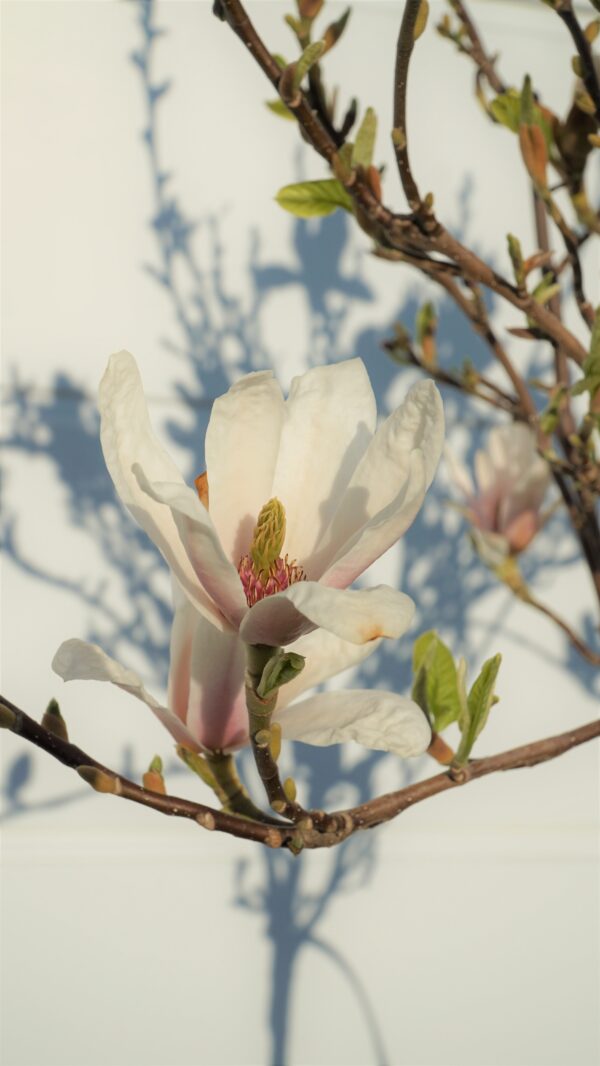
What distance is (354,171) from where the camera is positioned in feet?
0.92

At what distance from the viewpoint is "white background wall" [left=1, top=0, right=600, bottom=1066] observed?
2.03 feet

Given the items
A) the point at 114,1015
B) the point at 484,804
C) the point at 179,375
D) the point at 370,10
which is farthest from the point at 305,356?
the point at 114,1015

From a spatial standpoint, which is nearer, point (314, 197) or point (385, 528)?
point (385, 528)

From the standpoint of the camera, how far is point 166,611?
65cm

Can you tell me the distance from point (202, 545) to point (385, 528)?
41 mm

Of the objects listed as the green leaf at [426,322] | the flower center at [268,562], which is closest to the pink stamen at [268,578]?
the flower center at [268,562]

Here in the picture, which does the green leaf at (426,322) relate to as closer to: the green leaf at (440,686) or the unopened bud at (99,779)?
the green leaf at (440,686)

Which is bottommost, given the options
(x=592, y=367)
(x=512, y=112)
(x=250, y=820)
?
(x=250, y=820)

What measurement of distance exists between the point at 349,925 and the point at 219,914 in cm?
11

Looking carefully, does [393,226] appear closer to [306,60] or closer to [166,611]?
[306,60]

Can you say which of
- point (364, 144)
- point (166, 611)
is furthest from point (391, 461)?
point (166, 611)

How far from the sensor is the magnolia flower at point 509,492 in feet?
1.70

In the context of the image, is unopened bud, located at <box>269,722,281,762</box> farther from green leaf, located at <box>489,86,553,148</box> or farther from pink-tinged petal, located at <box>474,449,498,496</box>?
pink-tinged petal, located at <box>474,449,498,496</box>

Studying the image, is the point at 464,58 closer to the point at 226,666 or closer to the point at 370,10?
the point at 370,10
